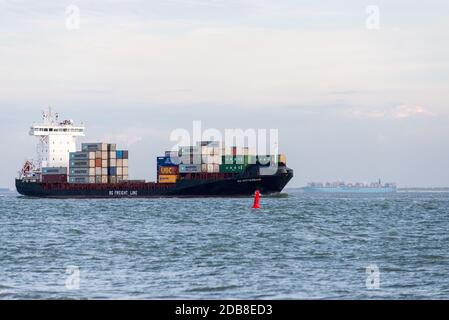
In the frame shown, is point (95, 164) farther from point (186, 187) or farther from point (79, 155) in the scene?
point (186, 187)

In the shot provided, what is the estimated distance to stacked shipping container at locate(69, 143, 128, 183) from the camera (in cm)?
12288

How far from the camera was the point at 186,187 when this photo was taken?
11512 cm

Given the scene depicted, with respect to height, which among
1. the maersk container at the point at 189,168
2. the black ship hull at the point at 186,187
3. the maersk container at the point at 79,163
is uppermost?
the maersk container at the point at 79,163

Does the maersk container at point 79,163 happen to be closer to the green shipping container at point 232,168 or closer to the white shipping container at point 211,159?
the white shipping container at point 211,159

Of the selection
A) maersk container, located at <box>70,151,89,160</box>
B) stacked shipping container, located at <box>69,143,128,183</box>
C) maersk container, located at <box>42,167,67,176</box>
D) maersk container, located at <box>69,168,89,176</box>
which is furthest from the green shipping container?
maersk container, located at <box>42,167,67,176</box>

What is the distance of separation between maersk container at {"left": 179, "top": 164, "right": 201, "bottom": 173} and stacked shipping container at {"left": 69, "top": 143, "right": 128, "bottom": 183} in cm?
1246

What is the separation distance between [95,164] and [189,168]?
1632cm

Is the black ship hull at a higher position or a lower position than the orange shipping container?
lower

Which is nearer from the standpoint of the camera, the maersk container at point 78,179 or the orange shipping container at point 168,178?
the orange shipping container at point 168,178

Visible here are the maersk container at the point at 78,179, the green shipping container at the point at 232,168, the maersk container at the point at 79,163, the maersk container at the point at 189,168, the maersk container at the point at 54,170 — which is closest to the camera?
the maersk container at the point at 189,168

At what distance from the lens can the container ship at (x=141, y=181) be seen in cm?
11506

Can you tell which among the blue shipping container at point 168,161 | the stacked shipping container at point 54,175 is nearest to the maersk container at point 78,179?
the stacked shipping container at point 54,175

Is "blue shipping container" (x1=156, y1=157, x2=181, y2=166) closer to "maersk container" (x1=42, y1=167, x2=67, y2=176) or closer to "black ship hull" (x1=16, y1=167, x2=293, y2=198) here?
"black ship hull" (x1=16, y1=167, x2=293, y2=198)
